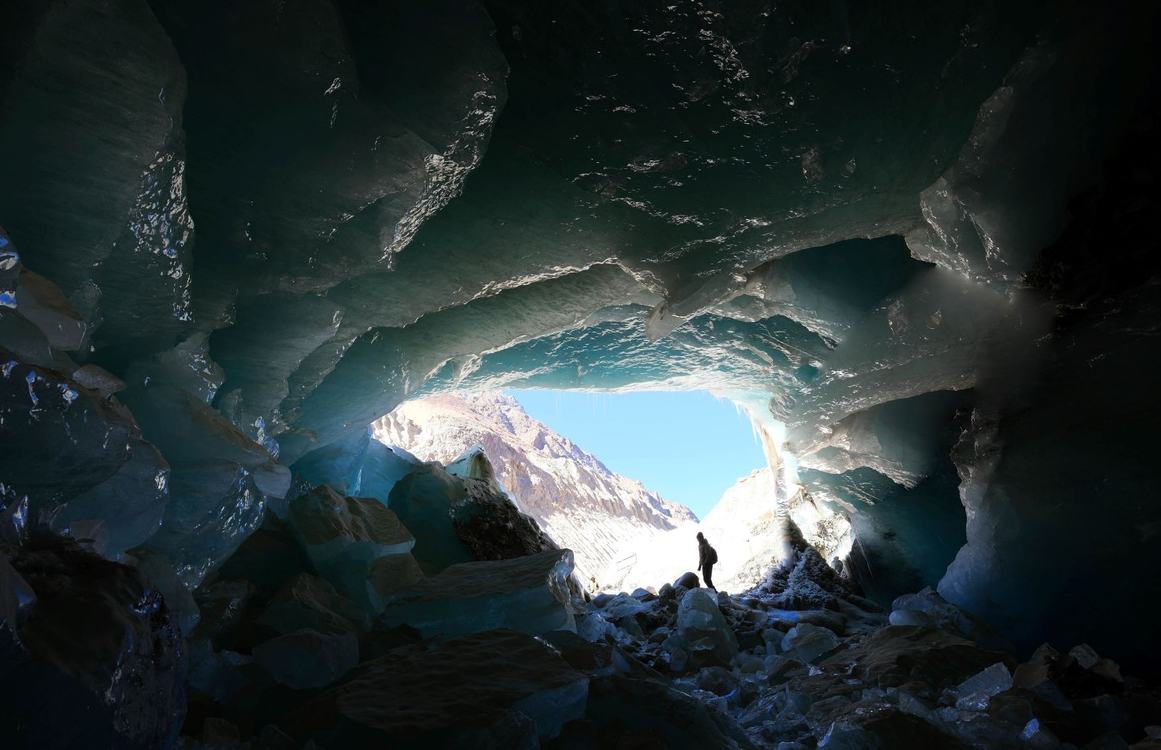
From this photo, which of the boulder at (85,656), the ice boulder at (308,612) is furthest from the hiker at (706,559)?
the boulder at (85,656)

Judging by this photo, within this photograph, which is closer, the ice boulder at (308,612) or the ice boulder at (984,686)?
A: the ice boulder at (984,686)

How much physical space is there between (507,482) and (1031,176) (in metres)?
22.9

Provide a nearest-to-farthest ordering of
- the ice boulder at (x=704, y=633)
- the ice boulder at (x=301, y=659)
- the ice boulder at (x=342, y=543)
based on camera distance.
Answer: the ice boulder at (x=301, y=659) → the ice boulder at (x=342, y=543) → the ice boulder at (x=704, y=633)

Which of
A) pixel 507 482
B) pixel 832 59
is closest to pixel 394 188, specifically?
pixel 832 59

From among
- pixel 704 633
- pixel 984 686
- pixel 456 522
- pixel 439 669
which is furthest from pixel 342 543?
pixel 984 686

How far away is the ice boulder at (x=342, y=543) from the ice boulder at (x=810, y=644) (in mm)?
2428

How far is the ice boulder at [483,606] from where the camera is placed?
243cm

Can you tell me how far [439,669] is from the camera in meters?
1.84

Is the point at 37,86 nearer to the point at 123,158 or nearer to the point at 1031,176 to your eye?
the point at 123,158

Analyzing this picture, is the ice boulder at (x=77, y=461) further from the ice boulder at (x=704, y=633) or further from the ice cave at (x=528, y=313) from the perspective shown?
the ice boulder at (x=704, y=633)

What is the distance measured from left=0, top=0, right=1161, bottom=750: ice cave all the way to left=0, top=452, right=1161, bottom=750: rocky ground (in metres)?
0.01

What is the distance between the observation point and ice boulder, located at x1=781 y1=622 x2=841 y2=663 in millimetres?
3602

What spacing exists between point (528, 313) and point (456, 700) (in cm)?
316

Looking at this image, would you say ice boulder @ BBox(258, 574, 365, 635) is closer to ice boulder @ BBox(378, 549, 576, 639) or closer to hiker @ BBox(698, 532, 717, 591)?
ice boulder @ BBox(378, 549, 576, 639)
